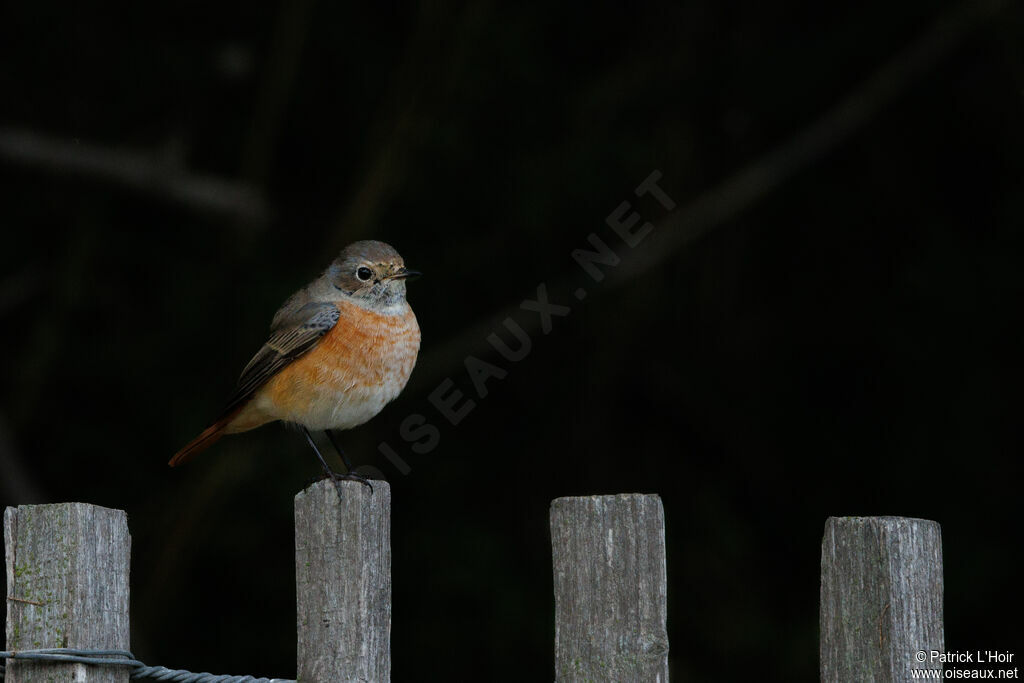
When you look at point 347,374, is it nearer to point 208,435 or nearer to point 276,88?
point 208,435

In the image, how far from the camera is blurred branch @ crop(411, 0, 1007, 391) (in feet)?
17.2

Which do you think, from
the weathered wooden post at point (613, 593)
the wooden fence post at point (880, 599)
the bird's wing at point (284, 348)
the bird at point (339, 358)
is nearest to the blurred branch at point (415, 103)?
the bird at point (339, 358)

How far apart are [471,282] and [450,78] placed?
85 centimetres

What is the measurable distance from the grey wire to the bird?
1.03 m

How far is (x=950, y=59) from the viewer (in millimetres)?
5375

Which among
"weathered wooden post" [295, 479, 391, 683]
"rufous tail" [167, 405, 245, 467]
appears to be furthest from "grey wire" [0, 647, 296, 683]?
"rufous tail" [167, 405, 245, 467]

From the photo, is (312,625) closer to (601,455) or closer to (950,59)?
(601,455)

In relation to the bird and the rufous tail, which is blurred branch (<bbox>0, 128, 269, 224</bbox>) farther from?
the rufous tail

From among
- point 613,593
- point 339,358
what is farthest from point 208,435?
point 613,593

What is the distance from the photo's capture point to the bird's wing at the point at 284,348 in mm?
3635

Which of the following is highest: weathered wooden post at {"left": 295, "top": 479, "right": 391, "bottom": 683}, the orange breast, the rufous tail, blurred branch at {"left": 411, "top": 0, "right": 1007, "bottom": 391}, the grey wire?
blurred branch at {"left": 411, "top": 0, "right": 1007, "bottom": 391}

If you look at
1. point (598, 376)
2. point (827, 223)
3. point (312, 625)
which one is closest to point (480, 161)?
point (598, 376)

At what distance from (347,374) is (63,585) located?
1.22 meters

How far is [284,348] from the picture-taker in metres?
3.64
